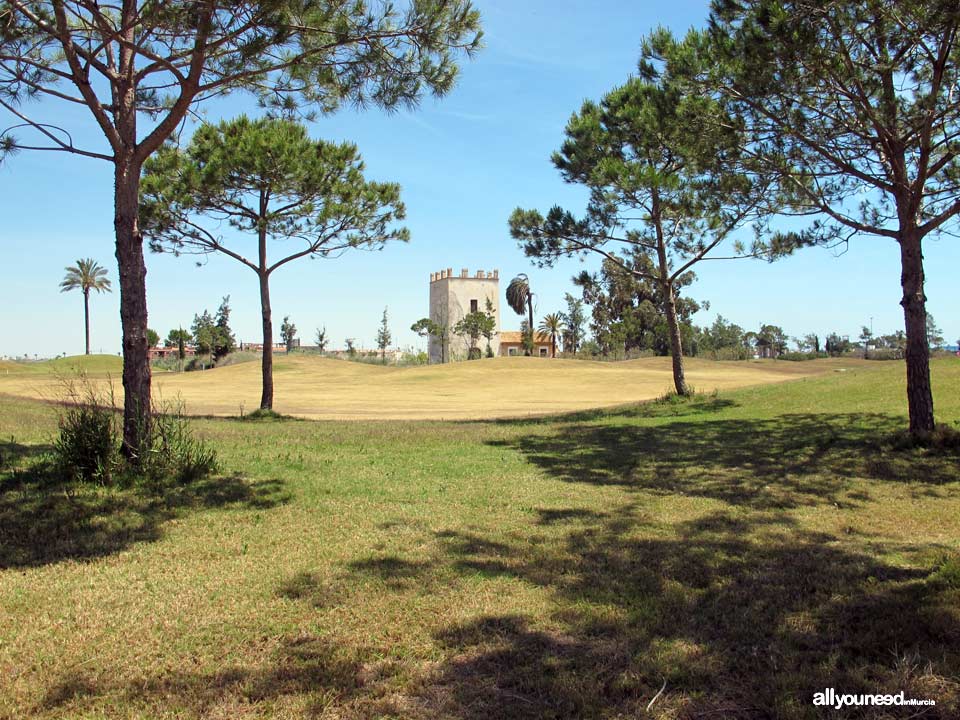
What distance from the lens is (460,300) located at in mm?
75875

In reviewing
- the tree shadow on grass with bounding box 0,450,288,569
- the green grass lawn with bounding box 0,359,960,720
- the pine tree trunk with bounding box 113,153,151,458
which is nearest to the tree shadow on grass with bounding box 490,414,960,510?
the green grass lawn with bounding box 0,359,960,720

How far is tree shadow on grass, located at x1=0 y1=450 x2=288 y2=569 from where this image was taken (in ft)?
17.1

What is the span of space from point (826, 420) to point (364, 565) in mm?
11060

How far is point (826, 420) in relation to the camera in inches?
523

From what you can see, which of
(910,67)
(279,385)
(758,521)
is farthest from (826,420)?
(279,385)

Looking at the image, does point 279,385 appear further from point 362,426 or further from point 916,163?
point 916,163

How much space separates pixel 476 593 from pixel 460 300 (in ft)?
236

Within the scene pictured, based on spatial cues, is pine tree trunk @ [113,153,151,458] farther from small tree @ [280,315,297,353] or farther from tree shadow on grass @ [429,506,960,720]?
small tree @ [280,315,297,353]

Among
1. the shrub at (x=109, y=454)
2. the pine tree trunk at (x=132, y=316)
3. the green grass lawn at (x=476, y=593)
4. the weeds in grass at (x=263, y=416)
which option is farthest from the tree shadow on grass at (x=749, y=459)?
the weeds in grass at (x=263, y=416)

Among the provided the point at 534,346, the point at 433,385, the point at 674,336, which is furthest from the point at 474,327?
the point at 674,336

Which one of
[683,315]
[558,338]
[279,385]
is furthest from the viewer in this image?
[558,338]

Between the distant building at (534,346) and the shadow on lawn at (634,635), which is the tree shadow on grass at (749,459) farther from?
the distant building at (534,346)

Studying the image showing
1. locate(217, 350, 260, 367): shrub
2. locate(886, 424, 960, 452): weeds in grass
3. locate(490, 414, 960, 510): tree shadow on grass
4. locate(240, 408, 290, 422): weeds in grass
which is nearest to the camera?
locate(490, 414, 960, 510): tree shadow on grass

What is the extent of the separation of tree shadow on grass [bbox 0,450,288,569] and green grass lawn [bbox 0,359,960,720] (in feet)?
0.09
